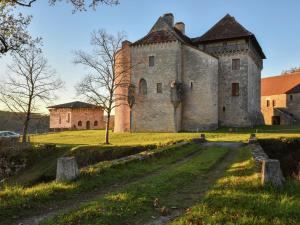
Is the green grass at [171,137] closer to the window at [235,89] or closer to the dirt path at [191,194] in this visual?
the window at [235,89]

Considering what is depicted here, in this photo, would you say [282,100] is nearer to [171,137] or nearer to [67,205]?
[171,137]

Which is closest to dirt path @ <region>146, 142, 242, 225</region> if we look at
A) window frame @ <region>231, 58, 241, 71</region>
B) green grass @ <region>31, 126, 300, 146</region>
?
green grass @ <region>31, 126, 300, 146</region>

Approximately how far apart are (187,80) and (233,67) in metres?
6.33

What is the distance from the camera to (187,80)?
38.7 metres

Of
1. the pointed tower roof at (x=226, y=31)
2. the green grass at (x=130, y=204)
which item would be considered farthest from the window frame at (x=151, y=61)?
the green grass at (x=130, y=204)

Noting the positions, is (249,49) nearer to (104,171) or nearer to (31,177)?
(31,177)

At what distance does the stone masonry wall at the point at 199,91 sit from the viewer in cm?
3788


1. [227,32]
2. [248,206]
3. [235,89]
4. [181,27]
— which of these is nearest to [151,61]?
[227,32]

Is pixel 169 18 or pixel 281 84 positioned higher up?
pixel 169 18

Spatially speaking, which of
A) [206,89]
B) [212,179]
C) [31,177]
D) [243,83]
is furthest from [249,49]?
[212,179]

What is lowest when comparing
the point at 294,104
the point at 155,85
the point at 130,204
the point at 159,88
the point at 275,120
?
the point at 130,204

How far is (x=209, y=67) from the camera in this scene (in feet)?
124

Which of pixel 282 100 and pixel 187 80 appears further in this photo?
pixel 282 100

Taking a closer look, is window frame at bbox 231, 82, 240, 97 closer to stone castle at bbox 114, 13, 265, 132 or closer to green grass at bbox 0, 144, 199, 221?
stone castle at bbox 114, 13, 265, 132
